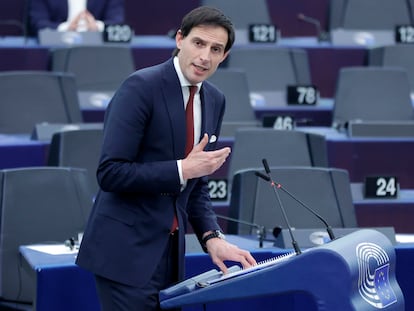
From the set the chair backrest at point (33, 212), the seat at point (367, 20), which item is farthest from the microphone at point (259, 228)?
the seat at point (367, 20)

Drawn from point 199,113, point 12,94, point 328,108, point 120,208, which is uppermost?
point 199,113

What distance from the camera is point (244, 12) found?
7.50 metres

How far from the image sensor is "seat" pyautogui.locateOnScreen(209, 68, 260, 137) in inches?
239

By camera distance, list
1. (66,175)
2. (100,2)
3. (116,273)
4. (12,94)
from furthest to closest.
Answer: (100,2), (12,94), (66,175), (116,273)

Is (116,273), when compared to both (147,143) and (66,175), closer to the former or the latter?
(147,143)

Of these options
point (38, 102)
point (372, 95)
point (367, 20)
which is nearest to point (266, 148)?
point (38, 102)


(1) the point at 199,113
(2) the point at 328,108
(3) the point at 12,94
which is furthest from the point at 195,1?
(1) the point at 199,113

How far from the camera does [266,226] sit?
4.33m

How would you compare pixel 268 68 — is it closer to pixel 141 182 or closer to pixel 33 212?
pixel 33 212

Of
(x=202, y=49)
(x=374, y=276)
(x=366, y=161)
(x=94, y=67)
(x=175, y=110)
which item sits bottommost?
(x=366, y=161)

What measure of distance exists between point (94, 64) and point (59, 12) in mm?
960

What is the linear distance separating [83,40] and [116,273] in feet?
14.5

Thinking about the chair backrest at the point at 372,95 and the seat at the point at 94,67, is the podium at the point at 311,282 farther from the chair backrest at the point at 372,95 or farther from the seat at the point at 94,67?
the seat at the point at 94,67

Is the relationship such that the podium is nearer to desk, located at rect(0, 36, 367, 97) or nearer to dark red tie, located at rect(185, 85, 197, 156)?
dark red tie, located at rect(185, 85, 197, 156)
